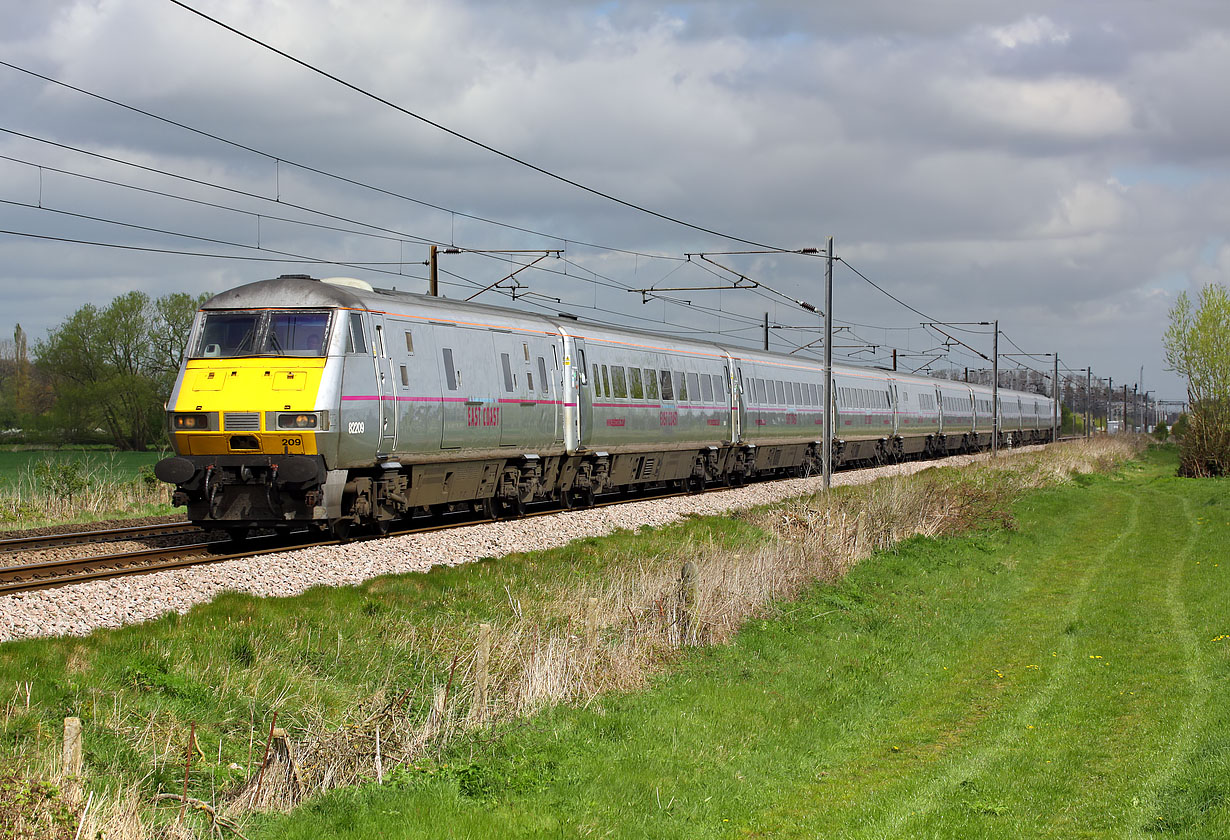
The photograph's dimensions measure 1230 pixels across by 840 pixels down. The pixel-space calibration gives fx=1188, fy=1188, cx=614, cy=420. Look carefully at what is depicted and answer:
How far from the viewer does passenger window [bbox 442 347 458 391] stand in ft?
67.9

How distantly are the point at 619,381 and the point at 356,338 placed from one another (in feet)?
34.0

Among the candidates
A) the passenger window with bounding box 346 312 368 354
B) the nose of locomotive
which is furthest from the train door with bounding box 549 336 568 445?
the nose of locomotive

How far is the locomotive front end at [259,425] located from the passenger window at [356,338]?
0.34 m

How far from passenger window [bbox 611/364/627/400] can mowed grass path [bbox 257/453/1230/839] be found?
975 centimetres

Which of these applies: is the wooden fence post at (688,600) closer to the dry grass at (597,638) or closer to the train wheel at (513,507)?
the dry grass at (597,638)

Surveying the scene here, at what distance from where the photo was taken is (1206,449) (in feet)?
172

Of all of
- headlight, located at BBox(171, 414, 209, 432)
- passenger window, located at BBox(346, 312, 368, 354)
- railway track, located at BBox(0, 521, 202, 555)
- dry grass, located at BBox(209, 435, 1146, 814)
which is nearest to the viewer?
dry grass, located at BBox(209, 435, 1146, 814)

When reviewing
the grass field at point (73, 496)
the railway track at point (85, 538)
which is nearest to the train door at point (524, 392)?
the railway track at point (85, 538)

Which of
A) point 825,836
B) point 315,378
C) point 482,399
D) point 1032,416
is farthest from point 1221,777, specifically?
point 1032,416

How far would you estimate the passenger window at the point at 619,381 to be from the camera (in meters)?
27.5

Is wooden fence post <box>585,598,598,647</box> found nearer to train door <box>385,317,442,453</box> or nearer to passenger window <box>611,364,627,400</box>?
train door <box>385,317,442,453</box>

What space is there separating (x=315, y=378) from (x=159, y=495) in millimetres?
13148

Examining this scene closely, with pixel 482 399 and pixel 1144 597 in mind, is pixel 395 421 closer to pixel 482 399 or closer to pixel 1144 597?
pixel 482 399

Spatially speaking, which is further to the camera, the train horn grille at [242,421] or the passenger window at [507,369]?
the passenger window at [507,369]
